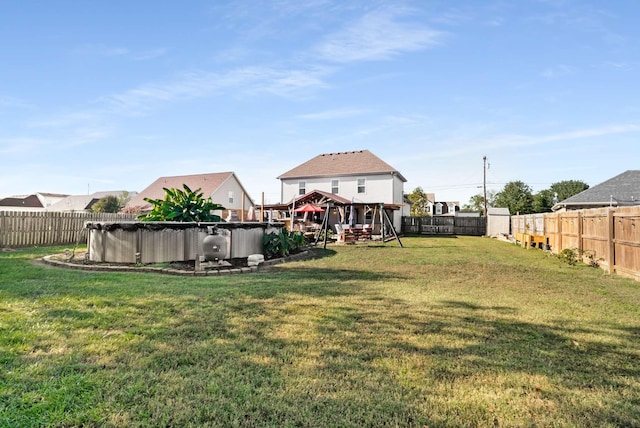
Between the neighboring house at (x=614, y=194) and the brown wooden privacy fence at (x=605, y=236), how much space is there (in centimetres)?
1476

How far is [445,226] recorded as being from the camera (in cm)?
2944

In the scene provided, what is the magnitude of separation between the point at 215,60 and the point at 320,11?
4048 mm

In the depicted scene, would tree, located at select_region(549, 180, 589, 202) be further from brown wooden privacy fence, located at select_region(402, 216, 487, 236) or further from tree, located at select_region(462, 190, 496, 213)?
brown wooden privacy fence, located at select_region(402, 216, 487, 236)

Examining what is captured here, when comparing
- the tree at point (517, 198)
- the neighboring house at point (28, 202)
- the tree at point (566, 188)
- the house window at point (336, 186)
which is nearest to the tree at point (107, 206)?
the neighboring house at point (28, 202)

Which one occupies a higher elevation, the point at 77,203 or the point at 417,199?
the point at 77,203

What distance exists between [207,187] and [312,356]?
33.9 m

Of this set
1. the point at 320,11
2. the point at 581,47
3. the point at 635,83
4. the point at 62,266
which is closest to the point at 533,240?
the point at 635,83

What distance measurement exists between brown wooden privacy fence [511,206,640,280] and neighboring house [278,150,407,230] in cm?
1306

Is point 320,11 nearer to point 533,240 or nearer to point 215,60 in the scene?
point 215,60

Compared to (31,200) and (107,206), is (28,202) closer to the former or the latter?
(31,200)

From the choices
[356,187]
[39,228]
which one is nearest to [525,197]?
[356,187]

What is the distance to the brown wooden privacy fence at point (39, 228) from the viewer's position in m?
12.6

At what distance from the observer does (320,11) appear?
393 inches

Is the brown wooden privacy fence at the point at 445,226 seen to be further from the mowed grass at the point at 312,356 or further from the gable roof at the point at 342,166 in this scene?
the mowed grass at the point at 312,356
